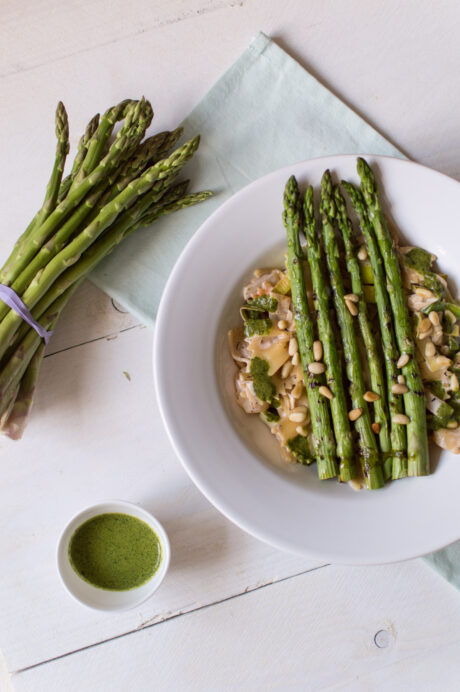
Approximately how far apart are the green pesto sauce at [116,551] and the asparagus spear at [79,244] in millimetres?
728

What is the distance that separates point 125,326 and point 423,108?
1.42 m

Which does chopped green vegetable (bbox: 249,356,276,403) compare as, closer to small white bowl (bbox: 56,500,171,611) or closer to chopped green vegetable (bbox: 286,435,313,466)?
chopped green vegetable (bbox: 286,435,313,466)

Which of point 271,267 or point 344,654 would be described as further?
point 344,654

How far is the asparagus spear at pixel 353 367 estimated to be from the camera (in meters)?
1.90

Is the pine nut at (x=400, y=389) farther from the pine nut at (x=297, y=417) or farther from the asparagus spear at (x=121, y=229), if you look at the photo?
the asparagus spear at (x=121, y=229)

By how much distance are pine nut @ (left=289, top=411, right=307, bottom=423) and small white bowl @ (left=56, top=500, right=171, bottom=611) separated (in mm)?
637

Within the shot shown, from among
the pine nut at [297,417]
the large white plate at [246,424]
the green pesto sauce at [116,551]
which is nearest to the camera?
the large white plate at [246,424]

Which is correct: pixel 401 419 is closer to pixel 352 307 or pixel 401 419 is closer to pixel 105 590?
pixel 352 307

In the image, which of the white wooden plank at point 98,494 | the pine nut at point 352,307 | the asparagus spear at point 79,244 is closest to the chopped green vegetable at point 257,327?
the pine nut at point 352,307

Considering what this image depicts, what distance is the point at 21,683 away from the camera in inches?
89.3

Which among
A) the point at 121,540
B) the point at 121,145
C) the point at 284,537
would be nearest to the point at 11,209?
the point at 121,145

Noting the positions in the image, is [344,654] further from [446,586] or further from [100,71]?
[100,71]

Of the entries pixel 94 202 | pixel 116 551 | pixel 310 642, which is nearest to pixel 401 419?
pixel 310 642

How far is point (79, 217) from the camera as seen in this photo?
2.06m
